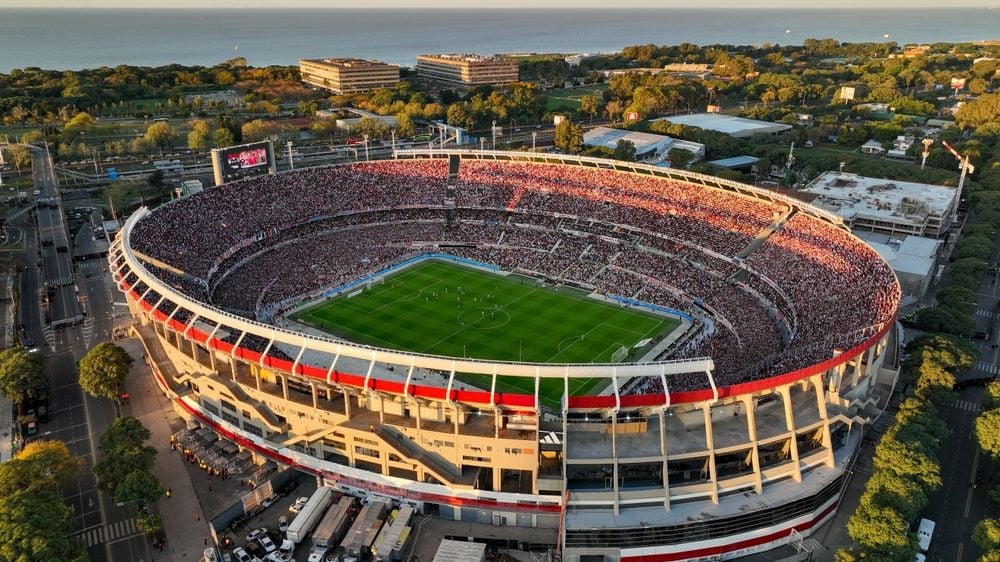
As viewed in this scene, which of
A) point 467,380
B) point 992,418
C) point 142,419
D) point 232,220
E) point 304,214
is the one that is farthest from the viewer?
point 304,214

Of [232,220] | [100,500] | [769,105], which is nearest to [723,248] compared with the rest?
[232,220]

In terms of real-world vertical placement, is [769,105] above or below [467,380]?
above

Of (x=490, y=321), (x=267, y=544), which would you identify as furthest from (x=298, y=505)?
→ (x=490, y=321)

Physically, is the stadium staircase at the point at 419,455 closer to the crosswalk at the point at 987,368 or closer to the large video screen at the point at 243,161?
the crosswalk at the point at 987,368

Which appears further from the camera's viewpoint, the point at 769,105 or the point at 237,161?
the point at 769,105

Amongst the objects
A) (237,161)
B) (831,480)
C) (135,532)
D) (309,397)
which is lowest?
(135,532)

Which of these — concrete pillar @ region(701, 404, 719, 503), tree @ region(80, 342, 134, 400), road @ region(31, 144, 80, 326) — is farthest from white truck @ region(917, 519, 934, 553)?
road @ region(31, 144, 80, 326)

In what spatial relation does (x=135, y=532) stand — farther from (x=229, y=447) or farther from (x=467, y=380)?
(x=467, y=380)
